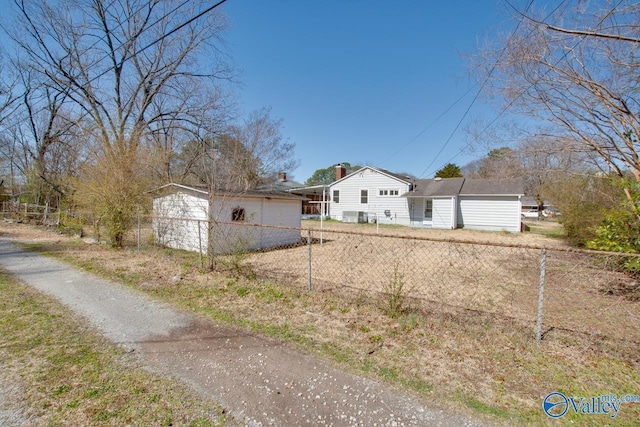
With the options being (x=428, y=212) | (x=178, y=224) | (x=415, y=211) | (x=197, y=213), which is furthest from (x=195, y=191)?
(x=428, y=212)

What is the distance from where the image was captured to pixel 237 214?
10656 mm

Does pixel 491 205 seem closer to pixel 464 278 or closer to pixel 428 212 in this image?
pixel 428 212

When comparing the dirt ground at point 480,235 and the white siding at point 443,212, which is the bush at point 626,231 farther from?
the white siding at point 443,212

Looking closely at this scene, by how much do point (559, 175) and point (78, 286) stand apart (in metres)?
10.4

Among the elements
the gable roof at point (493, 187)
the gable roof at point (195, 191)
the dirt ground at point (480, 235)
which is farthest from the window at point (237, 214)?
the gable roof at point (493, 187)

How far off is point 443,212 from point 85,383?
2017cm

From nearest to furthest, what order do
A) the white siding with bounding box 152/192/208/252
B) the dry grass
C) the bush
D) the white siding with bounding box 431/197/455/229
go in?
the dry grass < the bush < the white siding with bounding box 152/192/208/252 < the white siding with bounding box 431/197/455/229

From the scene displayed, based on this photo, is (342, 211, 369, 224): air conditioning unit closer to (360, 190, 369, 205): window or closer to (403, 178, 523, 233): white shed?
(360, 190, 369, 205): window

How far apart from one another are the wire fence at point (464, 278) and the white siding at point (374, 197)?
428 inches

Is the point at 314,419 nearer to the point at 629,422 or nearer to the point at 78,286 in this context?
the point at 629,422

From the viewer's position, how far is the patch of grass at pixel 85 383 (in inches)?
86.7

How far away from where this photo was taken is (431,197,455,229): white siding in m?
19.5

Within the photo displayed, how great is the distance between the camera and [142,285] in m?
5.68

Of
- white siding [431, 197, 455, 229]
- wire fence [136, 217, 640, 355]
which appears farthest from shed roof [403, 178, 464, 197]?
wire fence [136, 217, 640, 355]
